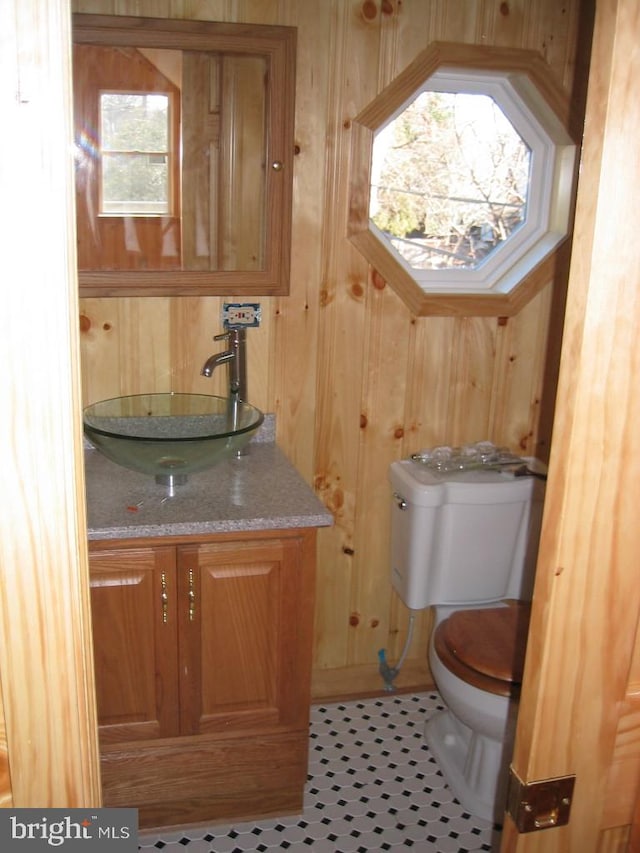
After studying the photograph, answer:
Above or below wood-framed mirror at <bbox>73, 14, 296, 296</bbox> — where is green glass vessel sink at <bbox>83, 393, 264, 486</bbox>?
below

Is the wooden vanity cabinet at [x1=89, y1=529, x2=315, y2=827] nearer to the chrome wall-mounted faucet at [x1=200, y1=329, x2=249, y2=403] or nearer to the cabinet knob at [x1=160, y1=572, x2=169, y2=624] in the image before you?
the cabinet knob at [x1=160, y1=572, x2=169, y2=624]

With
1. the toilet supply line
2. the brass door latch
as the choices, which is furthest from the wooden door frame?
the toilet supply line

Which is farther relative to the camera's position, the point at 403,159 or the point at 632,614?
the point at 403,159

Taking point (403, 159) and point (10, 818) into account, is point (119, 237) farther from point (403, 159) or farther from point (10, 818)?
point (10, 818)

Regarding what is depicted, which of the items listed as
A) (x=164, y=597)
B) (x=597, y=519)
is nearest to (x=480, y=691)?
(x=164, y=597)

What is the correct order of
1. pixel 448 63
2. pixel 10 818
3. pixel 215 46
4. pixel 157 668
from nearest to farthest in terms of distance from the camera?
pixel 10 818 < pixel 157 668 < pixel 215 46 < pixel 448 63

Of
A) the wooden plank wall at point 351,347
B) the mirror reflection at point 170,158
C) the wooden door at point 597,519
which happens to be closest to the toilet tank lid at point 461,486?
the wooden plank wall at point 351,347

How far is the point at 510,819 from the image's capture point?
102 cm

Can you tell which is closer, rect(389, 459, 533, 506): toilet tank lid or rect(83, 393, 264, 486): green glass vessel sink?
rect(83, 393, 264, 486): green glass vessel sink

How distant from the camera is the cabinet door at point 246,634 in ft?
6.55

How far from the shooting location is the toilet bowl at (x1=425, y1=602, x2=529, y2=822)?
6.97ft

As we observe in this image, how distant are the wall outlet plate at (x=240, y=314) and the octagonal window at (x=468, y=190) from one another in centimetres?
36

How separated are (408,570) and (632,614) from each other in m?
1.51

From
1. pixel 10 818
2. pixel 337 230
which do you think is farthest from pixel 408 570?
pixel 10 818
